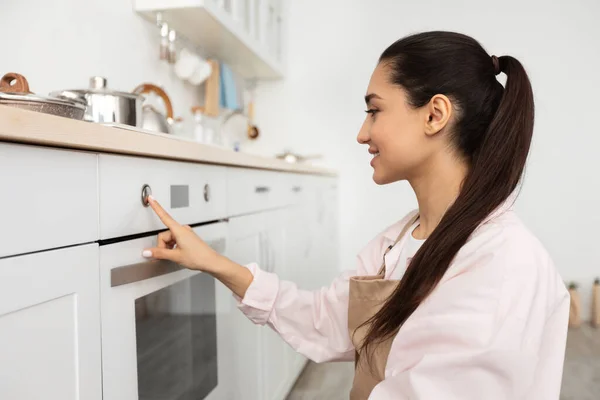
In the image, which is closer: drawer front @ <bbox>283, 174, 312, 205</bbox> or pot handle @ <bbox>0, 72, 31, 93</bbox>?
pot handle @ <bbox>0, 72, 31, 93</bbox>

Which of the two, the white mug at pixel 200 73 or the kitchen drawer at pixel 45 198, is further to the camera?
the white mug at pixel 200 73

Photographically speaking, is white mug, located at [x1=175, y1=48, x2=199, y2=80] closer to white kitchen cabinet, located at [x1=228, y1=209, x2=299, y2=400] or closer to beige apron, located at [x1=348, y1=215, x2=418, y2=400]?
white kitchen cabinet, located at [x1=228, y1=209, x2=299, y2=400]

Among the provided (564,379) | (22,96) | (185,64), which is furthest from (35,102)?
(564,379)

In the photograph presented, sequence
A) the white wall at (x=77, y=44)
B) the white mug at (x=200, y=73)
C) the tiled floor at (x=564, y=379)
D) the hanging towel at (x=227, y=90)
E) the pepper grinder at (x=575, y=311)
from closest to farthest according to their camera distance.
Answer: the white wall at (x=77, y=44) < the tiled floor at (x=564, y=379) < the white mug at (x=200, y=73) < the hanging towel at (x=227, y=90) < the pepper grinder at (x=575, y=311)

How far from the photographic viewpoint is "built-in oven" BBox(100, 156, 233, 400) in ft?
2.84

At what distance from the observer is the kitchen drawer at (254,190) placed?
4.70 feet

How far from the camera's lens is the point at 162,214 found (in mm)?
979

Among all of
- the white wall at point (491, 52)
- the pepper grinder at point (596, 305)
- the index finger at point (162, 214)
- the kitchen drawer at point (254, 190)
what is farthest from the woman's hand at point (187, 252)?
the pepper grinder at point (596, 305)

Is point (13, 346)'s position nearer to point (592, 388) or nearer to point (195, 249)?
point (195, 249)

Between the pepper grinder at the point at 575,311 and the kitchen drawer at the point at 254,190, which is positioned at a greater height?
the kitchen drawer at the point at 254,190

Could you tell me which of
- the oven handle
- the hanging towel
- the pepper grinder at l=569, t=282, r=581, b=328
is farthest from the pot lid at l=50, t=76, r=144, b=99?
the pepper grinder at l=569, t=282, r=581, b=328

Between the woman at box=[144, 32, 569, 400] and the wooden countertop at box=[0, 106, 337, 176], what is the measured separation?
0.38 feet

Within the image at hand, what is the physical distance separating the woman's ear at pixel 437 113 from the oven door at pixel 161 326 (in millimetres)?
554

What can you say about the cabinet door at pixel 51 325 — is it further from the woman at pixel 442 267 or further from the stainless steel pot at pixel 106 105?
the stainless steel pot at pixel 106 105
